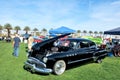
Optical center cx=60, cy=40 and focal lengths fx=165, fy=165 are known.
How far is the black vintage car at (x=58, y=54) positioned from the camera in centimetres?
729

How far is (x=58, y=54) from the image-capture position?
24.8 feet

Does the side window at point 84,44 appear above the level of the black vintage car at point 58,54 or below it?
above

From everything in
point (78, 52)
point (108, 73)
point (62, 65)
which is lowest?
point (108, 73)

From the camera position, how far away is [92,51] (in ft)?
Answer: 31.2

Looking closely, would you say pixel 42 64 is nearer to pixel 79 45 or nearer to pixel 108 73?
pixel 79 45

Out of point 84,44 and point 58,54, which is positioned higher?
point 84,44

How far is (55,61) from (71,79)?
105cm

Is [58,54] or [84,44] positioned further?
[84,44]

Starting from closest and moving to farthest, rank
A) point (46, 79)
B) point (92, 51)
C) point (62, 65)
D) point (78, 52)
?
point (46, 79) → point (62, 65) → point (78, 52) → point (92, 51)

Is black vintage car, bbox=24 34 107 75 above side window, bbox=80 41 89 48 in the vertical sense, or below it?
below

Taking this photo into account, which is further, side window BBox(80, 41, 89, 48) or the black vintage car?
side window BBox(80, 41, 89, 48)

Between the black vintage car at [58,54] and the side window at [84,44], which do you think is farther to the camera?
the side window at [84,44]

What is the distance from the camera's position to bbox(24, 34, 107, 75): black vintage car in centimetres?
729

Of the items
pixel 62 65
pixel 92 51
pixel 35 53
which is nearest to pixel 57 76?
pixel 62 65
